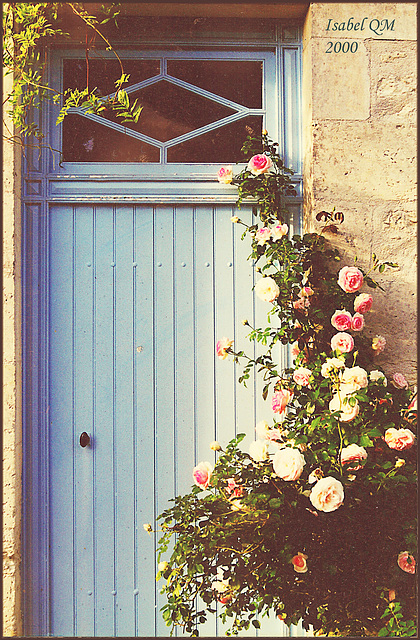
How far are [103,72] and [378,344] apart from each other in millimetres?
1947

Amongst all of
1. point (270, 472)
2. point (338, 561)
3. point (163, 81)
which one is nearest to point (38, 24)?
point (163, 81)

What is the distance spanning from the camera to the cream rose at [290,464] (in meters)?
1.70

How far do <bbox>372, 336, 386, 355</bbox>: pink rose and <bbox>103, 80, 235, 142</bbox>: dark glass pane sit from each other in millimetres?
1408

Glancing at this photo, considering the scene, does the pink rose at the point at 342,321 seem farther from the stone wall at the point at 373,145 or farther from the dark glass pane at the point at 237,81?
the dark glass pane at the point at 237,81

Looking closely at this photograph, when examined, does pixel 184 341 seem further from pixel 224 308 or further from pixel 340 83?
pixel 340 83

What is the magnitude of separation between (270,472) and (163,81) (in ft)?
6.61

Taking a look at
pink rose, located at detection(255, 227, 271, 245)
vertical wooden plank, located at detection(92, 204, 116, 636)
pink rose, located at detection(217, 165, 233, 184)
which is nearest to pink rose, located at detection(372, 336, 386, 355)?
pink rose, located at detection(255, 227, 271, 245)

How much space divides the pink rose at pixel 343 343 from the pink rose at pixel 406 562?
30.9 inches

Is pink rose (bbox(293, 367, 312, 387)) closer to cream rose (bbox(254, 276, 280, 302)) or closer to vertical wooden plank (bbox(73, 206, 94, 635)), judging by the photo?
cream rose (bbox(254, 276, 280, 302))

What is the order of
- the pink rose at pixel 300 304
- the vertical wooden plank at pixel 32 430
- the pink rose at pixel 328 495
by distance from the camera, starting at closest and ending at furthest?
the pink rose at pixel 328 495 < the pink rose at pixel 300 304 < the vertical wooden plank at pixel 32 430

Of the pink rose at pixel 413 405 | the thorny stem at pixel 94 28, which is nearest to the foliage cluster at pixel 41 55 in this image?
the thorny stem at pixel 94 28

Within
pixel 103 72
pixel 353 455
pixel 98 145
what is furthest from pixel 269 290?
→ pixel 103 72

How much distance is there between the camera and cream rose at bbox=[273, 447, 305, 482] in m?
1.70

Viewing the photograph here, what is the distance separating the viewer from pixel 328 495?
65.4 inches
